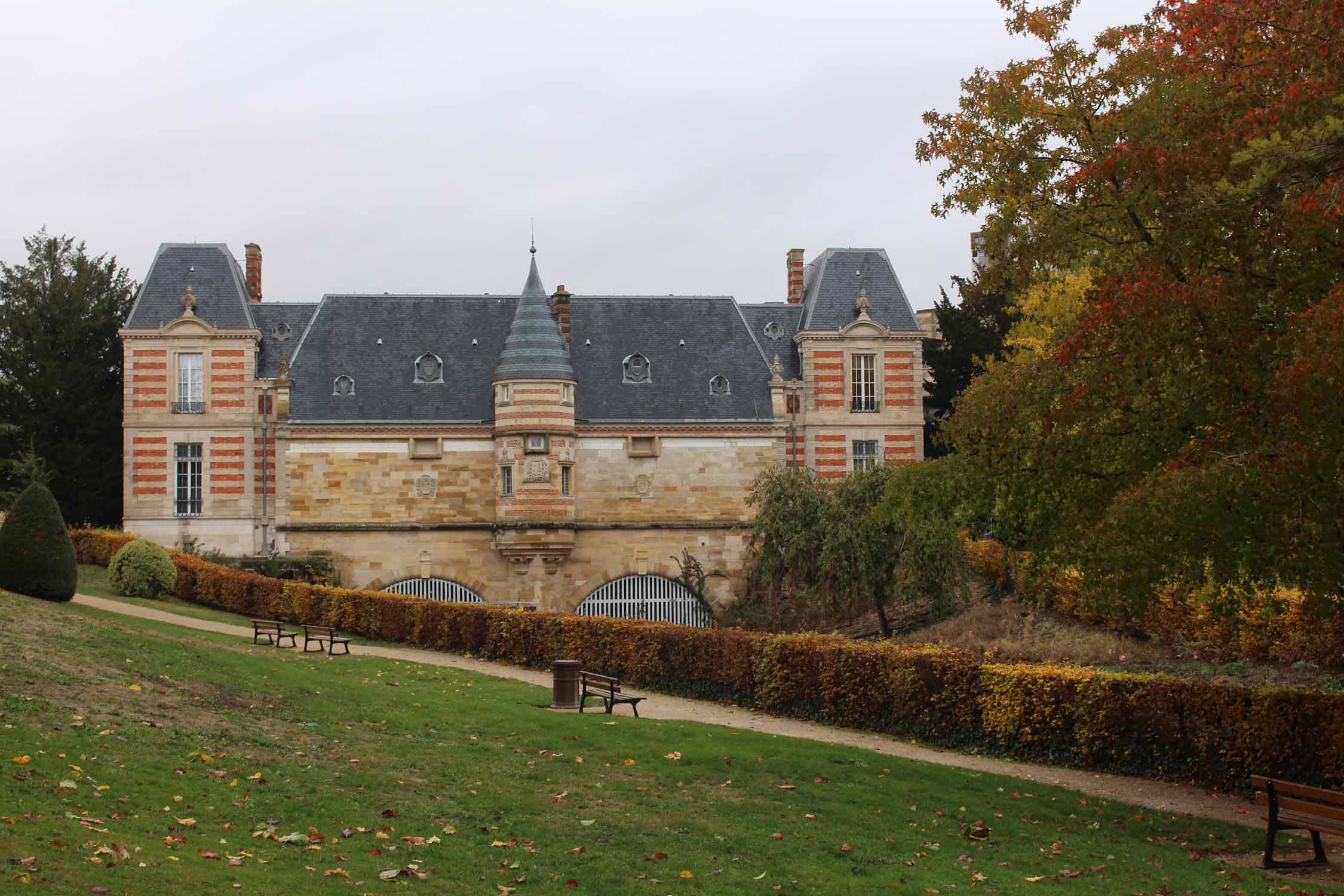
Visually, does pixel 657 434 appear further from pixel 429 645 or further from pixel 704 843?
pixel 704 843

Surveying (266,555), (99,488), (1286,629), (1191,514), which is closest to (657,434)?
(266,555)

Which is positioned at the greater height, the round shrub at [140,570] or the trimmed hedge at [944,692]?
the round shrub at [140,570]

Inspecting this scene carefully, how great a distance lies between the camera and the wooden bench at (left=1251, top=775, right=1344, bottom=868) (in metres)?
11.9

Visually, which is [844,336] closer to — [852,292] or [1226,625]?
[852,292]

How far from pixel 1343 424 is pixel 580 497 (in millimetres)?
29960

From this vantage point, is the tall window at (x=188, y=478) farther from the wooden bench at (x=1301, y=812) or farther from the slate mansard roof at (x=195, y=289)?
the wooden bench at (x=1301, y=812)

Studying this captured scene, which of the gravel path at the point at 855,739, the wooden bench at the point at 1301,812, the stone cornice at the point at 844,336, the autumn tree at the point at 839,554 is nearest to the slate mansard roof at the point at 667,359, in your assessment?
the stone cornice at the point at 844,336

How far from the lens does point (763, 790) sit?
14797 mm

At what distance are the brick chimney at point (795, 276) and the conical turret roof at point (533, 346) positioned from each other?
8.42 metres

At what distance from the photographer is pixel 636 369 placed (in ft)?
138

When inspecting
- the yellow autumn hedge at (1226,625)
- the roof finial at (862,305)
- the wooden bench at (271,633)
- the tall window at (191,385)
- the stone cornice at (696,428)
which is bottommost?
the wooden bench at (271,633)

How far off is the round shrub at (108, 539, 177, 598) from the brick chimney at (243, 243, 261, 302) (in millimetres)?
11632

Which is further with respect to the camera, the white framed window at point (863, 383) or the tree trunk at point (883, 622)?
the white framed window at point (863, 383)

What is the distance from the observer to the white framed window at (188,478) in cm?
3897
